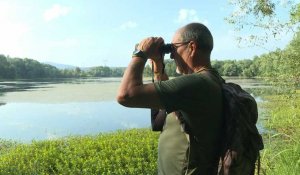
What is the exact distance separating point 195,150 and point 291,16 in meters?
8.75

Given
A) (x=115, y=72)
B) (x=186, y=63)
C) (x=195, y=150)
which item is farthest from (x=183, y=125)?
(x=115, y=72)

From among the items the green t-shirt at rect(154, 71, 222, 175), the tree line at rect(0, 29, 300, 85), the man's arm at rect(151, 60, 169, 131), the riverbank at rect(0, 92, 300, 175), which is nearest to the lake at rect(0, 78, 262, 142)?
the tree line at rect(0, 29, 300, 85)

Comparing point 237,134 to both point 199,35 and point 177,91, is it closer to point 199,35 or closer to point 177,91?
point 177,91

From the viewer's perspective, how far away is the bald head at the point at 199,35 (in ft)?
6.70

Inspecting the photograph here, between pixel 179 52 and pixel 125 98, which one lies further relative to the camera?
pixel 179 52

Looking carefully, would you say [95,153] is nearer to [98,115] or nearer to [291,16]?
[291,16]

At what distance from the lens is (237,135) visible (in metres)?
1.99

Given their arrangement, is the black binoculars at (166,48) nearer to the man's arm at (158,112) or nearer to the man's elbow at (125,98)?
the man's arm at (158,112)

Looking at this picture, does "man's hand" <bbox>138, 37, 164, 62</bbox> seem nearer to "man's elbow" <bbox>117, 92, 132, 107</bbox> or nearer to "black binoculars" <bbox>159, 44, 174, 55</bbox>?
"black binoculars" <bbox>159, 44, 174, 55</bbox>

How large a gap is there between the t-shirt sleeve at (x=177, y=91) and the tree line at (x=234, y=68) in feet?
1.44

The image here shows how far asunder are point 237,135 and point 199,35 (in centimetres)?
52

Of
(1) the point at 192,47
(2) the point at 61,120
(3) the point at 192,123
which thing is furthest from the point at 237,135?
(2) the point at 61,120

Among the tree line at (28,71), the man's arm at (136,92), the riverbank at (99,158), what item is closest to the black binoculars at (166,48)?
the man's arm at (136,92)

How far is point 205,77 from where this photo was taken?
1.93 meters
